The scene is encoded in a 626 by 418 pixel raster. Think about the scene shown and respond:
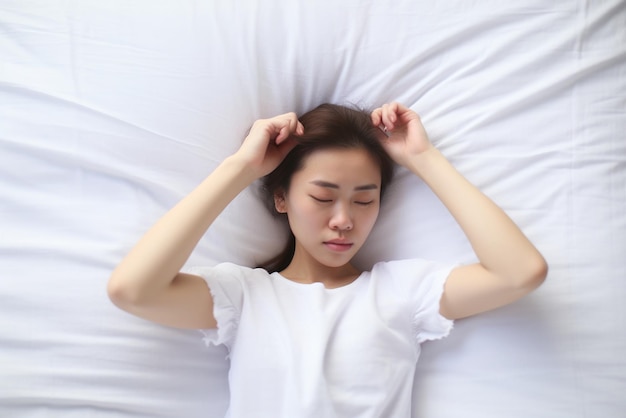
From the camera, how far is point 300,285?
1.22 m

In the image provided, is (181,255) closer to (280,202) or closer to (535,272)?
(280,202)

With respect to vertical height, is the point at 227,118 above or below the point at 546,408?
above

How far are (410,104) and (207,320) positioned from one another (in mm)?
623

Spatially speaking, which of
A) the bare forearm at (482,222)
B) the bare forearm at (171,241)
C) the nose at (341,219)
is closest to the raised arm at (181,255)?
the bare forearm at (171,241)

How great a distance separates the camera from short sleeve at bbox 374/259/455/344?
3.73ft

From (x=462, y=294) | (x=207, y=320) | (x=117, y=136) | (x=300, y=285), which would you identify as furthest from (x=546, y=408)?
(x=117, y=136)

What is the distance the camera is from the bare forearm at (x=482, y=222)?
1.06m

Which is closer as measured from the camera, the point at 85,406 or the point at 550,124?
the point at 85,406

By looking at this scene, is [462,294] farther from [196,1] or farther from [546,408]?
[196,1]

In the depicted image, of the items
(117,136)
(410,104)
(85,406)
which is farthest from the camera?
(410,104)

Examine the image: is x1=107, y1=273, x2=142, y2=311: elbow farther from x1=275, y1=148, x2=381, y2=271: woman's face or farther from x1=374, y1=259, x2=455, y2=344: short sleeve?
x1=374, y1=259, x2=455, y2=344: short sleeve

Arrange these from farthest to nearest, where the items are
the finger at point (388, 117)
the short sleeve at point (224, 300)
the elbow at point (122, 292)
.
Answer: the finger at point (388, 117) < the short sleeve at point (224, 300) < the elbow at point (122, 292)

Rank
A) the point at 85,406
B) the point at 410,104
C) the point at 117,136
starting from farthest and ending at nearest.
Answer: the point at 410,104 → the point at 117,136 → the point at 85,406

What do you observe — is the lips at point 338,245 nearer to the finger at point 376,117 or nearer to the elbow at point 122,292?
the finger at point 376,117
